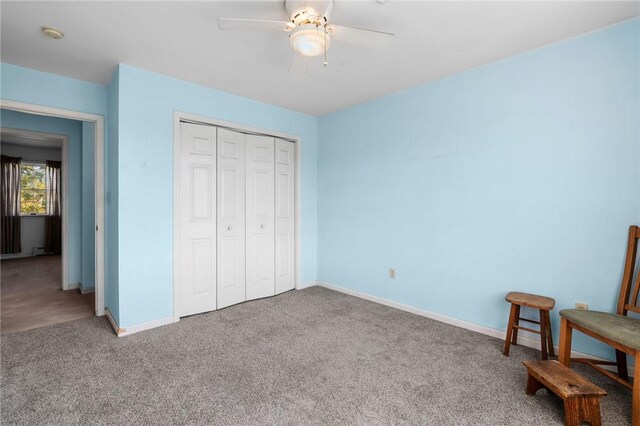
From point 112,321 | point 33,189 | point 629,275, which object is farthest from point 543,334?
point 33,189

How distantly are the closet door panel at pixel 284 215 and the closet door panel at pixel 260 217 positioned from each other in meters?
0.09

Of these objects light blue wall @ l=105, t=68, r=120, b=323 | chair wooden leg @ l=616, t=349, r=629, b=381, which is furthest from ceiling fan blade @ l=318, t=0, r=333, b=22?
chair wooden leg @ l=616, t=349, r=629, b=381

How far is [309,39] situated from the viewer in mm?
1763

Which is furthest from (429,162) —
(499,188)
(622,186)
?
(622,186)

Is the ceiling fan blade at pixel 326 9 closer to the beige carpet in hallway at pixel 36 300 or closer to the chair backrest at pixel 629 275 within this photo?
the chair backrest at pixel 629 275

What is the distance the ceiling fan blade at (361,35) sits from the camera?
175 centimetres

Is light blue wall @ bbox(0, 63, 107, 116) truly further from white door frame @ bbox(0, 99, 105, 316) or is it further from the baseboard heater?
the baseboard heater

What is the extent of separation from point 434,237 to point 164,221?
2.75 metres

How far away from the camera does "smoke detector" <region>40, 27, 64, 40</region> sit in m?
2.13

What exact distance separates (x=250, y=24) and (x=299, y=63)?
0.45m

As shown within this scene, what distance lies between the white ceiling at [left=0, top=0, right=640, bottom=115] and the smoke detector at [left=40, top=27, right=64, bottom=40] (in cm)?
5

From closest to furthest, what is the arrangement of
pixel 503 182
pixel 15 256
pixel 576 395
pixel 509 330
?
1. pixel 576 395
2. pixel 509 330
3. pixel 503 182
4. pixel 15 256

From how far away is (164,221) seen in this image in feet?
9.75

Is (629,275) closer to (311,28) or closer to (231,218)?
(311,28)
